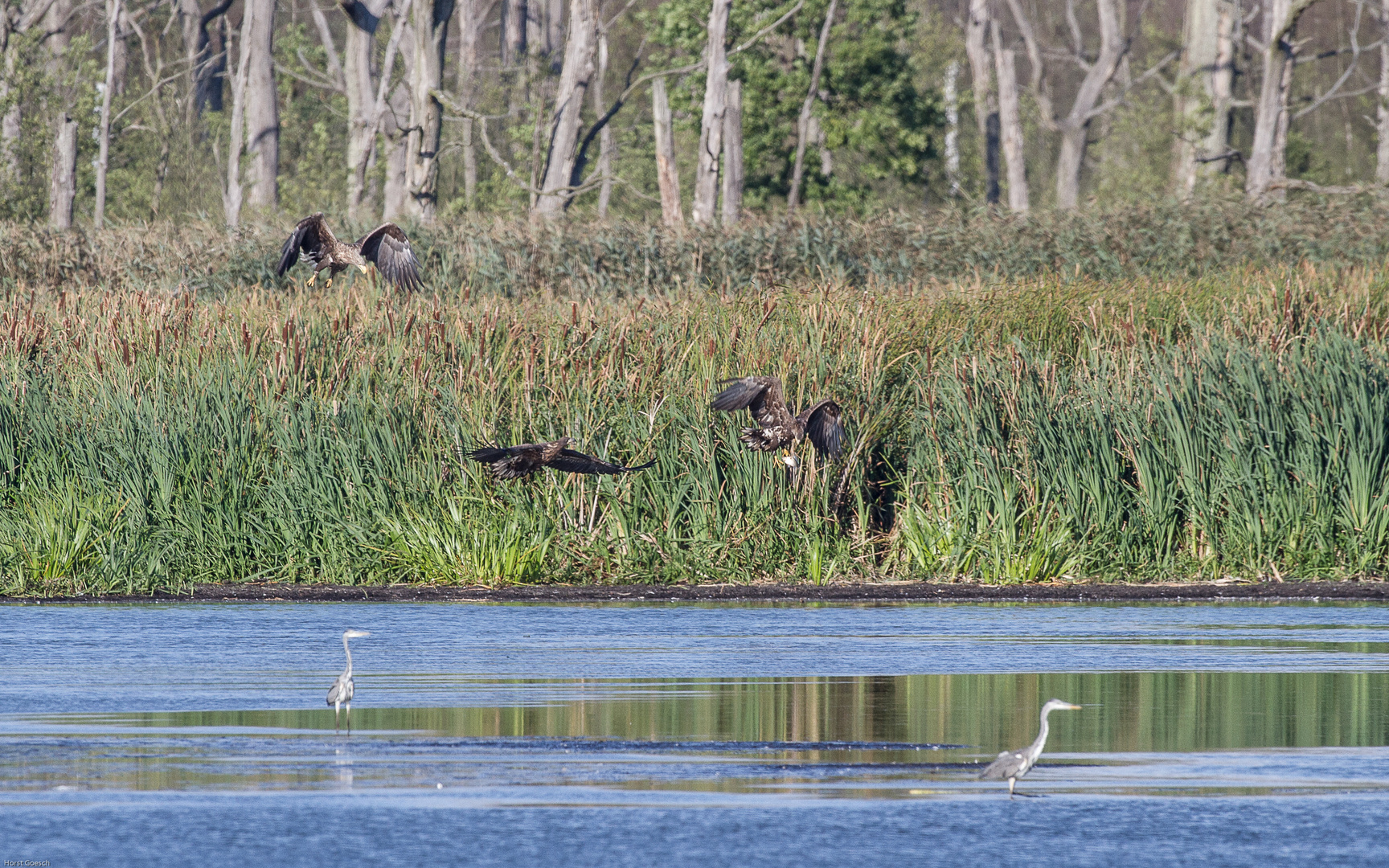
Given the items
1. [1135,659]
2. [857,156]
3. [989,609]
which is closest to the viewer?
[1135,659]

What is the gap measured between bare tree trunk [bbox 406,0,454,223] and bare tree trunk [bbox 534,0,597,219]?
1855 mm

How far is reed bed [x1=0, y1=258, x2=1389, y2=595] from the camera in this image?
46.7ft

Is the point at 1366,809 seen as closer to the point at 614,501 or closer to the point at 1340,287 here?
the point at 614,501

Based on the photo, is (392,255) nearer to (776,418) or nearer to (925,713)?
(776,418)

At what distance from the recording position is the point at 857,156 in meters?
45.1

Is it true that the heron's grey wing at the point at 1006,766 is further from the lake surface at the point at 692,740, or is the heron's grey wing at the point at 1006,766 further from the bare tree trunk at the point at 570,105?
the bare tree trunk at the point at 570,105

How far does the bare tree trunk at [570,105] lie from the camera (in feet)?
109

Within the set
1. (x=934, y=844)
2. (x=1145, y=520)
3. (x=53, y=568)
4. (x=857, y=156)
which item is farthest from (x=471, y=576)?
(x=857, y=156)

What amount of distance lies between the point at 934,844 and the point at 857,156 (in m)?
39.7

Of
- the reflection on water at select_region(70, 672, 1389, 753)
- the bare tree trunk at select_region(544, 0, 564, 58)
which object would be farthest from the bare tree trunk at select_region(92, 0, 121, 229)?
the reflection on water at select_region(70, 672, 1389, 753)

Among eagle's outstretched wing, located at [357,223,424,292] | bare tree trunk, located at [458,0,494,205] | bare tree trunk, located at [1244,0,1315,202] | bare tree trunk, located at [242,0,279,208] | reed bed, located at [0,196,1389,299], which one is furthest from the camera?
bare tree trunk, located at [242,0,279,208]

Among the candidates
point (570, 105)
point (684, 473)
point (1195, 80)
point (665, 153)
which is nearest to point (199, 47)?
point (570, 105)

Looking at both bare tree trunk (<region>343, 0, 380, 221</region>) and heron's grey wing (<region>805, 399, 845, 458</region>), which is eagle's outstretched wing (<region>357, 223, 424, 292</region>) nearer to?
heron's grey wing (<region>805, 399, 845, 458</region>)

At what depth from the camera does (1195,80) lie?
42.2m
